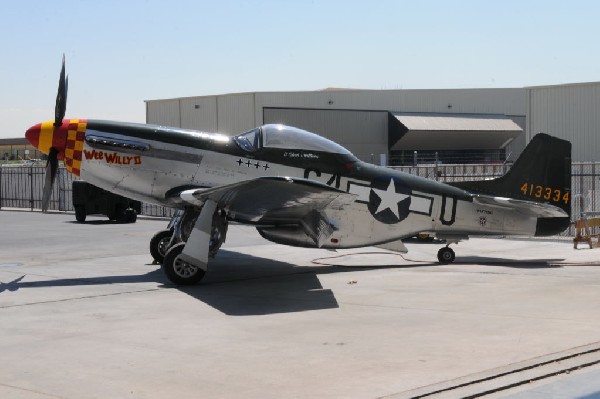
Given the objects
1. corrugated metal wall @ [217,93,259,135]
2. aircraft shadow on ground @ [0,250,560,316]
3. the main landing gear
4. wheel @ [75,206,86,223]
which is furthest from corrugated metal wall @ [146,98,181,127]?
the main landing gear

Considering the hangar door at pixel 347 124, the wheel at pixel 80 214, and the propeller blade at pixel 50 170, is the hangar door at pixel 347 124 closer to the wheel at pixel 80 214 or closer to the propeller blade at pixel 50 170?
the wheel at pixel 80 214

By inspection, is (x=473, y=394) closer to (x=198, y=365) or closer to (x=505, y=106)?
(x=198, y=365)

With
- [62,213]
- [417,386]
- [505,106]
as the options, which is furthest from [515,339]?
[505,106]

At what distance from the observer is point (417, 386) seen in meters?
6.75

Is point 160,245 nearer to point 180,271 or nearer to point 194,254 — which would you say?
point 180,271

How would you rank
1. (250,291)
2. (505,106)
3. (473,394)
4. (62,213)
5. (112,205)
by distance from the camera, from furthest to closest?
(505,106), (62,213), (112,205), (250,291), (473,394)

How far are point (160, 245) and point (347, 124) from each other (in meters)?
44.1

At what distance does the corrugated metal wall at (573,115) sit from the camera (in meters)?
39.1

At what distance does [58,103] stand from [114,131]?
0.99 m

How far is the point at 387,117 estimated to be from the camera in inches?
2436

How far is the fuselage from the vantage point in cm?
1415

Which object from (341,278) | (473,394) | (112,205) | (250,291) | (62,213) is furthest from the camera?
(62,213)

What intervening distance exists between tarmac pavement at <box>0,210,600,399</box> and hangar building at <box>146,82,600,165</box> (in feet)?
129

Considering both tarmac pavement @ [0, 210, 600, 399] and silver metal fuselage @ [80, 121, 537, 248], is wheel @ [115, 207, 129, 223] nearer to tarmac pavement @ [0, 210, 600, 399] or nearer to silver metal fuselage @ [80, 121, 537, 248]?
tarmac pavement @ [0, 210, 600, 399]
